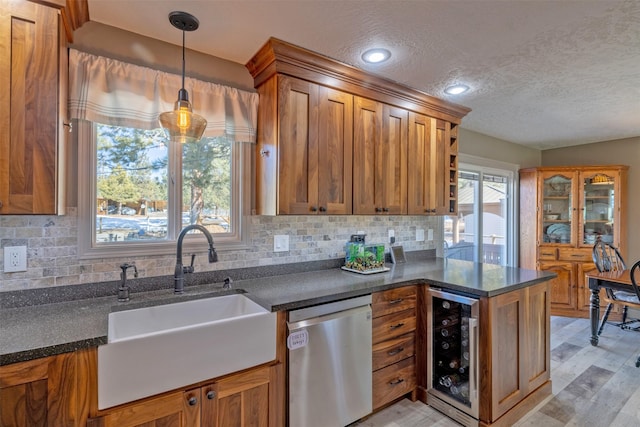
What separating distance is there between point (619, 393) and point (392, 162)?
2.42 meters

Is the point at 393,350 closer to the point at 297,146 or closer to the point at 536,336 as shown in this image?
the point at 536,336

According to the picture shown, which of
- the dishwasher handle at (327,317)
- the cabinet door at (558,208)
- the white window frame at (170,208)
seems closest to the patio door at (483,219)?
the cabinet door at (558,208)

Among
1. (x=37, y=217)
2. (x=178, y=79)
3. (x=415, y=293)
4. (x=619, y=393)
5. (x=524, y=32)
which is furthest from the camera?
(x=619, y=393)

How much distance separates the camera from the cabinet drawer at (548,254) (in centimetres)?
427

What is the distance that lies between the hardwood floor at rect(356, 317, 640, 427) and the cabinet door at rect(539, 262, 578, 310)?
2.43 feet

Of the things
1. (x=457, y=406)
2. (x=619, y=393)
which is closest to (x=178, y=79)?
(x=457, y=406)

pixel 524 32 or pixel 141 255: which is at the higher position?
pixel 524 32

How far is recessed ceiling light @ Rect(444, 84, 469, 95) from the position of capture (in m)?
2.57

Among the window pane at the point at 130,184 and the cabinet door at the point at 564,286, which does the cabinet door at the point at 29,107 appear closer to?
the window pane at the point at 130,184

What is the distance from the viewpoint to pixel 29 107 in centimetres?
134

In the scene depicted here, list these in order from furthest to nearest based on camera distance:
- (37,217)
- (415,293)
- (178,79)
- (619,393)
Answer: (619,393) → (415,293) → (178,79) → (37,217)

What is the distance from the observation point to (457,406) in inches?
83.4

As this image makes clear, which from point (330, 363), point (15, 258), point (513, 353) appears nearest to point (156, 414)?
point (330, 363)

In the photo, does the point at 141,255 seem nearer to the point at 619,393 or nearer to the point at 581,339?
the point at 619,393
